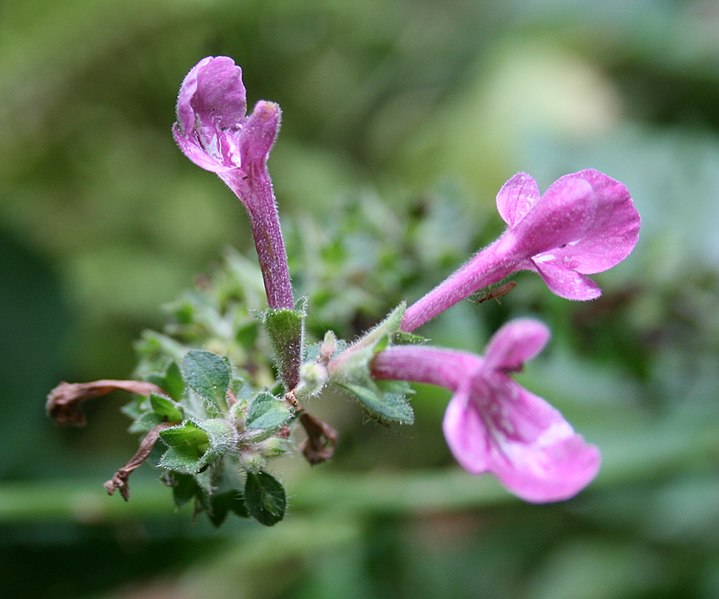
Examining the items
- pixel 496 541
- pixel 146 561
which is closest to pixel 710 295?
pixel 496 541

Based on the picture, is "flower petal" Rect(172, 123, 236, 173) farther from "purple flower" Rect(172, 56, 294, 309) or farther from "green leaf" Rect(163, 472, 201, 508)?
"green leaf" Rect(163, 472, 201, 508)

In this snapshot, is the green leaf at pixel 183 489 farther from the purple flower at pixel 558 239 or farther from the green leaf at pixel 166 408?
the purple flower at pixel 558 239

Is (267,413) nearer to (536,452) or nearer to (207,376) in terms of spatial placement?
(207,376)

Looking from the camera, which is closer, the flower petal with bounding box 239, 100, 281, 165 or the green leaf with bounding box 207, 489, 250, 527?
the flower petal with bounding box 239, 100, 281, 165

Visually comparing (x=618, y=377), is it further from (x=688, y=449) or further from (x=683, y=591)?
(x=683, y=591)

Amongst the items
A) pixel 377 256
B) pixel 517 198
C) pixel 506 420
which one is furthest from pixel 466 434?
pixel 377 256

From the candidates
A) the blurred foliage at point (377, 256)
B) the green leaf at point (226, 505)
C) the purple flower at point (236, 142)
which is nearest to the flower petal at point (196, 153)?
the purple flower at point (236, 142)

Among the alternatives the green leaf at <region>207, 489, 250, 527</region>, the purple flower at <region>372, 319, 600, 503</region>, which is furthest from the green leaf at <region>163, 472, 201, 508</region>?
the purple flower at <region>372, 319, 600, 503</region>
